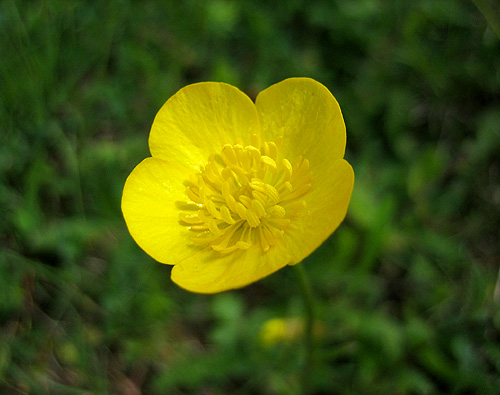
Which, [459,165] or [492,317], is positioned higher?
[459,165]

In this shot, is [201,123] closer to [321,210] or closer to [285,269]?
[321,210]

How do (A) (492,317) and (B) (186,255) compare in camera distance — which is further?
(A) (492,317)

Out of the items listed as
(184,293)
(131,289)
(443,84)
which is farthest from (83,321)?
(443,84)

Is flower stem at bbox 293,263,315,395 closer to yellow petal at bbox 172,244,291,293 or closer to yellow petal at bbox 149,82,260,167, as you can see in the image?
yellow petal at bbox 172,244,291,293

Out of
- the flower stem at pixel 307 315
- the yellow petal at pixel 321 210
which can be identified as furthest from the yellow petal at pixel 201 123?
the flower stem at pixel 307 315

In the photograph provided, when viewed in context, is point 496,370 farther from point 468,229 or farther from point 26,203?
point 26,203

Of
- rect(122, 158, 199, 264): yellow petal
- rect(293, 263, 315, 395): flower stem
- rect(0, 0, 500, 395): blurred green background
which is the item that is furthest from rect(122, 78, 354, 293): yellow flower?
rect(0, 0, 500, 395): blurred green background
